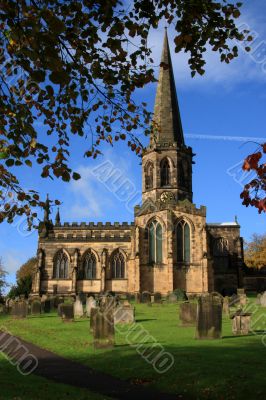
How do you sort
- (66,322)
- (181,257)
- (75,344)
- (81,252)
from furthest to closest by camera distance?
1. (81,252)
2. (181,257)
3. (66,322)
4. (75,344)

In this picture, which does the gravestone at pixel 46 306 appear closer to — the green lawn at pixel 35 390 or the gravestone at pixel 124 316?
the gravestone at pixel 124 316

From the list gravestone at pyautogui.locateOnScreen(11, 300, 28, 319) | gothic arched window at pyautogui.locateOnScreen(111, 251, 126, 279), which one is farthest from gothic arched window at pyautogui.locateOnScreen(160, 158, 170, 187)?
gravestone at pyautogui.locateOnScreen(11, 300, 28, 319)

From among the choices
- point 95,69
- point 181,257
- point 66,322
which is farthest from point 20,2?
point 181,257

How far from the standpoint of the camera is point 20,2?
581 centimetres

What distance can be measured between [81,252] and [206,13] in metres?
44.2

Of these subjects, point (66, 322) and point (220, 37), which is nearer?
point (220, 37)

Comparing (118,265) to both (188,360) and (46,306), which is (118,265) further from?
(188,360)

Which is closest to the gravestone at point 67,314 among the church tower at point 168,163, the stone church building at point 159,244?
the stone church building at point 159,244

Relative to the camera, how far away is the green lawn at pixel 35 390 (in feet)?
24.1

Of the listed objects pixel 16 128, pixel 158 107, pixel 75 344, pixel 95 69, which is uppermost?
pixel 158 107

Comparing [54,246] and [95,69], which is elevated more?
[54,246]

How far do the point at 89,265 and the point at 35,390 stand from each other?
138ft

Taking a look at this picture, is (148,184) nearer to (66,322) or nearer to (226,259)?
(226,259)

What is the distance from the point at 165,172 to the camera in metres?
49.5
